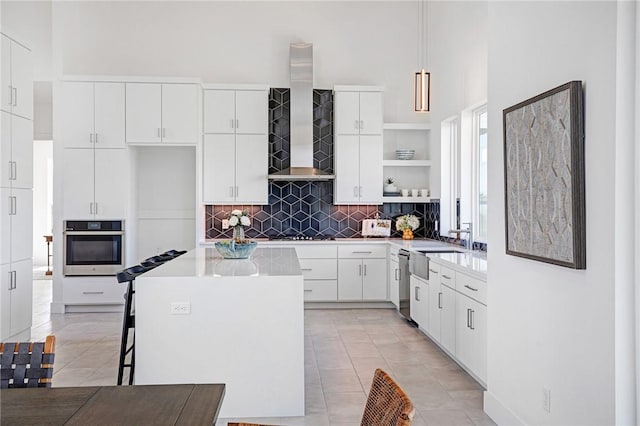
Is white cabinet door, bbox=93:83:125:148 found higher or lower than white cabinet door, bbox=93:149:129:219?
higher

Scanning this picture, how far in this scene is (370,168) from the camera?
6.64 meters

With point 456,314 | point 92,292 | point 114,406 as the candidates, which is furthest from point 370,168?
point 114,406

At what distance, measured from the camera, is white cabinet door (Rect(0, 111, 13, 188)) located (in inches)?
178

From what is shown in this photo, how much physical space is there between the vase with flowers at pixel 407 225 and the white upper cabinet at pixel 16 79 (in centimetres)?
429

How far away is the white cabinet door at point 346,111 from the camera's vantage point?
658 centimetres

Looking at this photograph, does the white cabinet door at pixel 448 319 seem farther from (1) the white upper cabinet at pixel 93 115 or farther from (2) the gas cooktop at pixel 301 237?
(1) the white upper cabinet at pixel 93 115

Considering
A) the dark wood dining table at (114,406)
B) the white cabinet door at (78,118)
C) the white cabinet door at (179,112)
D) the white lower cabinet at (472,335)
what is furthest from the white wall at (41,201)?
the dark wood dining table at (114,406)

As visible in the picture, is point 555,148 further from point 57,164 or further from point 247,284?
point 57,164

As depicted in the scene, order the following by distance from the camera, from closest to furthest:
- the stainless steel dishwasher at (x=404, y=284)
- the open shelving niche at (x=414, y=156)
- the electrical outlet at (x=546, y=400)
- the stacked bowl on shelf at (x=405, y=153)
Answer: the electrical outlet at (x=546, y=400), the stainless steel dishwasher at (x=404, y=284), the stacked bowl on shelf at (x=405, y=153), the open shelving niche at (x=414, y=156)

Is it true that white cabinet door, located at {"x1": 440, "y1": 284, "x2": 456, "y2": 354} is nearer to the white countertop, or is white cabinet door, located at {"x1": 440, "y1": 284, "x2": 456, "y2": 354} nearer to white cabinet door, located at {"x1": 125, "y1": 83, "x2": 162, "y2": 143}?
the white countertop

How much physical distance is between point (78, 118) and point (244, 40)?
2.28 m

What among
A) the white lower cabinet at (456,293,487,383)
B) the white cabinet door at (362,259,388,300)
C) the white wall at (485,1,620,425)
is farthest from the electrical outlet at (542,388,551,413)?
the white cabinet door at (362,259,388,300)

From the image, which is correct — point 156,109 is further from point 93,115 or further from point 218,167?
point 218,167

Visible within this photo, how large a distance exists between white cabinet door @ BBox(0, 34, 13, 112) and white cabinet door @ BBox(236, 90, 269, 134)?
2.53 m
